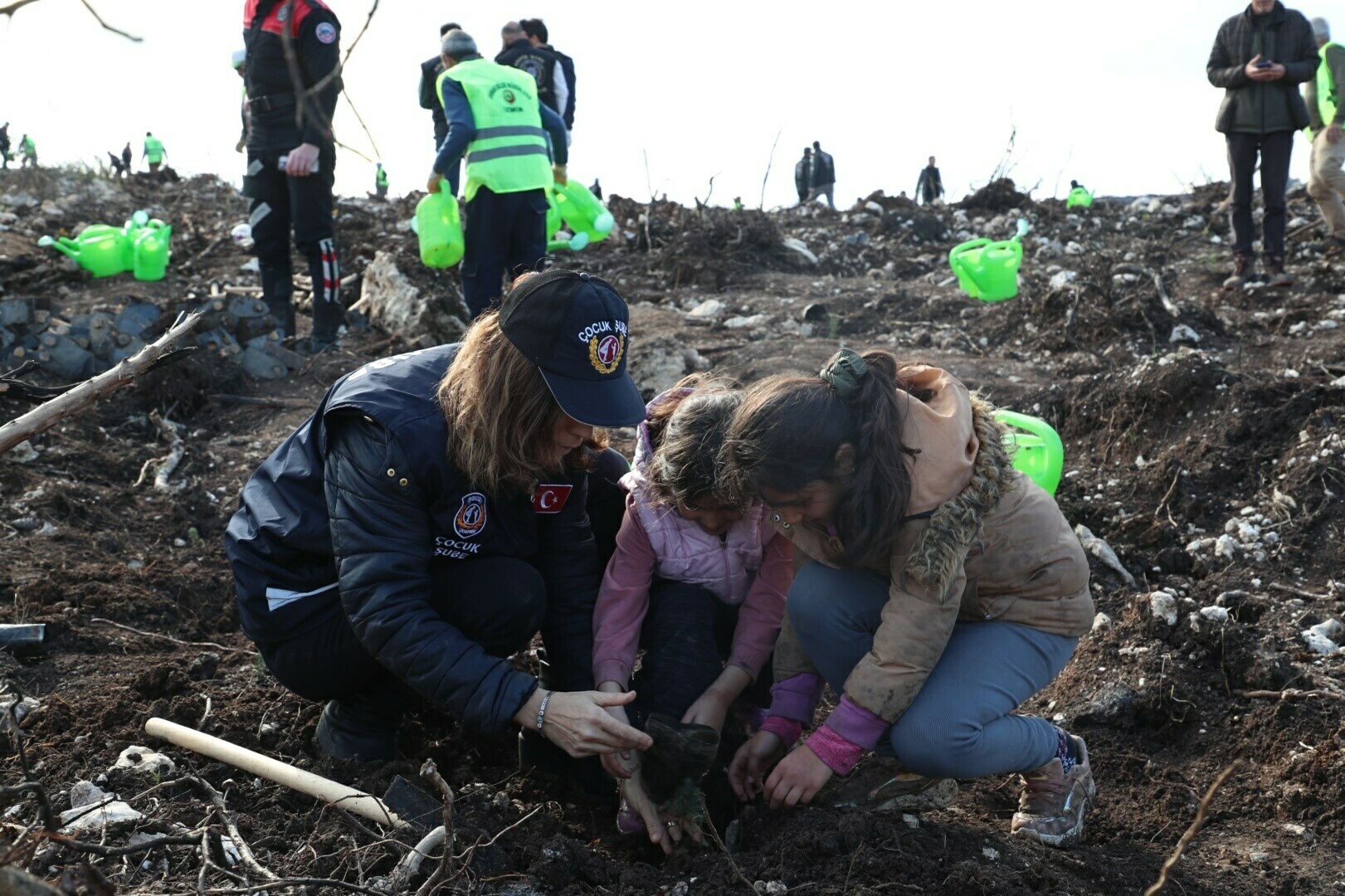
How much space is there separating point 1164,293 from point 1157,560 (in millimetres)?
2944

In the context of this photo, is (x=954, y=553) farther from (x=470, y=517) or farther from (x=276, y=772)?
(x=276, y=772)

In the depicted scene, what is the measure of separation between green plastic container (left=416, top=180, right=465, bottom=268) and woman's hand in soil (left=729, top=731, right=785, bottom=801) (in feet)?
13.1

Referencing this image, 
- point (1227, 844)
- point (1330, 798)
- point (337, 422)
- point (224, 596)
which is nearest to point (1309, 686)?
point (1330, 798)

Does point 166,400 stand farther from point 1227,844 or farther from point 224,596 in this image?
point 1227,844

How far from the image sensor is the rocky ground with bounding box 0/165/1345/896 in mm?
1972

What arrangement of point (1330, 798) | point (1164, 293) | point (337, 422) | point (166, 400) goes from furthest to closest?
1. point (1164, 293)
2. point (166, 400)
3. point (1330, 798)
4. point (337, 422)

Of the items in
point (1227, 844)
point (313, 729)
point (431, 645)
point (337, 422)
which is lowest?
point (1227, 844)

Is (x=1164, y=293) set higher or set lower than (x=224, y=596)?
higher

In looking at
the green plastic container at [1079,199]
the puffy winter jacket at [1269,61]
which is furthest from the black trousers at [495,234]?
the green plastic container at [1079,199]

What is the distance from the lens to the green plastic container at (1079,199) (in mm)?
10172

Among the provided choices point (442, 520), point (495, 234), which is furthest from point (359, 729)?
point (495, 234)

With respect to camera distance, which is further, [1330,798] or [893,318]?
[893,318]

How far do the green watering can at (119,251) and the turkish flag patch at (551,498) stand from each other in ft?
19.9

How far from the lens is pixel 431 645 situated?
1.94 metres
